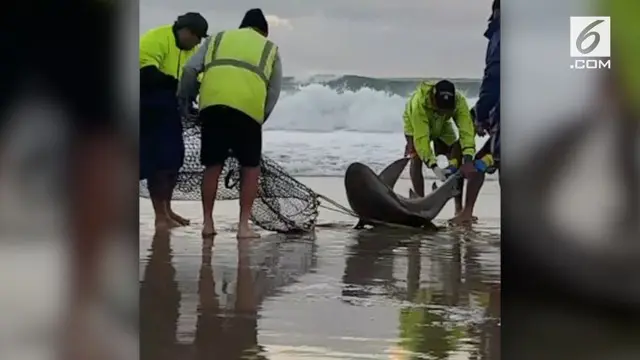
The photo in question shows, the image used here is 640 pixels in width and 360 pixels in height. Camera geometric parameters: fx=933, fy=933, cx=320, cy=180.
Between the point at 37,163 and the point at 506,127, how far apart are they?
199 centimetres

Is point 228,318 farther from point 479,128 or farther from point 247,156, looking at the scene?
point 479,128

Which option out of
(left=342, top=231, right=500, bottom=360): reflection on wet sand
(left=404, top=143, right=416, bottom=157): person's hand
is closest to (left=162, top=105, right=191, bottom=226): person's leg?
(left=342, top=231, right=500, bottom=360): reflection on wet sand

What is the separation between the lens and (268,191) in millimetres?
3879

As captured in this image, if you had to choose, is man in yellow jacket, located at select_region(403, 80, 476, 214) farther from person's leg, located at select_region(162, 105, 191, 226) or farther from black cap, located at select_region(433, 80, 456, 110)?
person's leg, located at select_region(162, 105, 191, 226)

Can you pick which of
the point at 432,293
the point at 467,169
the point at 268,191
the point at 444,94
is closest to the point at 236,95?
the point at 268,191

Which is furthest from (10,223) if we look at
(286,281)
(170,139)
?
(286,281)

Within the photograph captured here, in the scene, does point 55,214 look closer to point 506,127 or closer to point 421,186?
point 421,186

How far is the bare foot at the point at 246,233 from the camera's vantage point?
3918 mm

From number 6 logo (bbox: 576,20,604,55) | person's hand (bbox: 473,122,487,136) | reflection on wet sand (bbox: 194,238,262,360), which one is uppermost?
number 6 logo (bbox: 576,20,604,55)

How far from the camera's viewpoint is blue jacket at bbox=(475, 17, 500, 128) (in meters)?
3.80

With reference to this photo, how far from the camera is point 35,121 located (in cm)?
399

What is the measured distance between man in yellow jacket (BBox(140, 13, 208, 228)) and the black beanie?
0.17 m

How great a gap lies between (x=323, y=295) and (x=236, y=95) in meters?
0.91

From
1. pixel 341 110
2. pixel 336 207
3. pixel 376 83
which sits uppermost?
pixel 376 83
